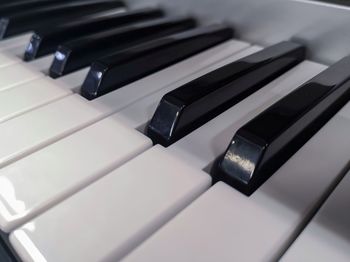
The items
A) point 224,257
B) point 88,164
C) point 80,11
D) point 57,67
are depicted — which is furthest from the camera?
point 80,11

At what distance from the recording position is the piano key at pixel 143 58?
58 centimetres

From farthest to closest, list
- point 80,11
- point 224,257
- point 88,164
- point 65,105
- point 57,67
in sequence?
point 80,11 < point 57,67 < point 65,105 < point 88,164 < point 224,257

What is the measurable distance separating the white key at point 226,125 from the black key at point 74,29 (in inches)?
15.6

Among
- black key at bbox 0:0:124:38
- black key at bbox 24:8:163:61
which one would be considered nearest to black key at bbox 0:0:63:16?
black key at bbox 0:0:124:38

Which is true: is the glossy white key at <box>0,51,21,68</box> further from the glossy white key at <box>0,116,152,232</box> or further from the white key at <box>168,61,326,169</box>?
the white key at <box>168,61,326,169</box>

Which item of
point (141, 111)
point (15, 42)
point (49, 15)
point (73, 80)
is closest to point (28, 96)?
point (73, 80)

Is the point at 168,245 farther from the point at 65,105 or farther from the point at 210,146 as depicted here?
the point at 65,105

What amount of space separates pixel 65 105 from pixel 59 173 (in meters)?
0.16

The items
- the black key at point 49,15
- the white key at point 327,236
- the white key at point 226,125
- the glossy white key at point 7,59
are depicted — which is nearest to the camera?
the white key at point 327,236

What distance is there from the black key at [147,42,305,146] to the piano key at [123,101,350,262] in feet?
0.37

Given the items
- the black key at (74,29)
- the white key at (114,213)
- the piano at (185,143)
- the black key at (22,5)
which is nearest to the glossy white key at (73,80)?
the piano at (185,143)

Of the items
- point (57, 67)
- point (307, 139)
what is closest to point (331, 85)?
point (307, 139)

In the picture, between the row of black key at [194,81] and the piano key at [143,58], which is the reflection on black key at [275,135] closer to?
the row of black key at [194,81]

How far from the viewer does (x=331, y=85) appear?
48cm
